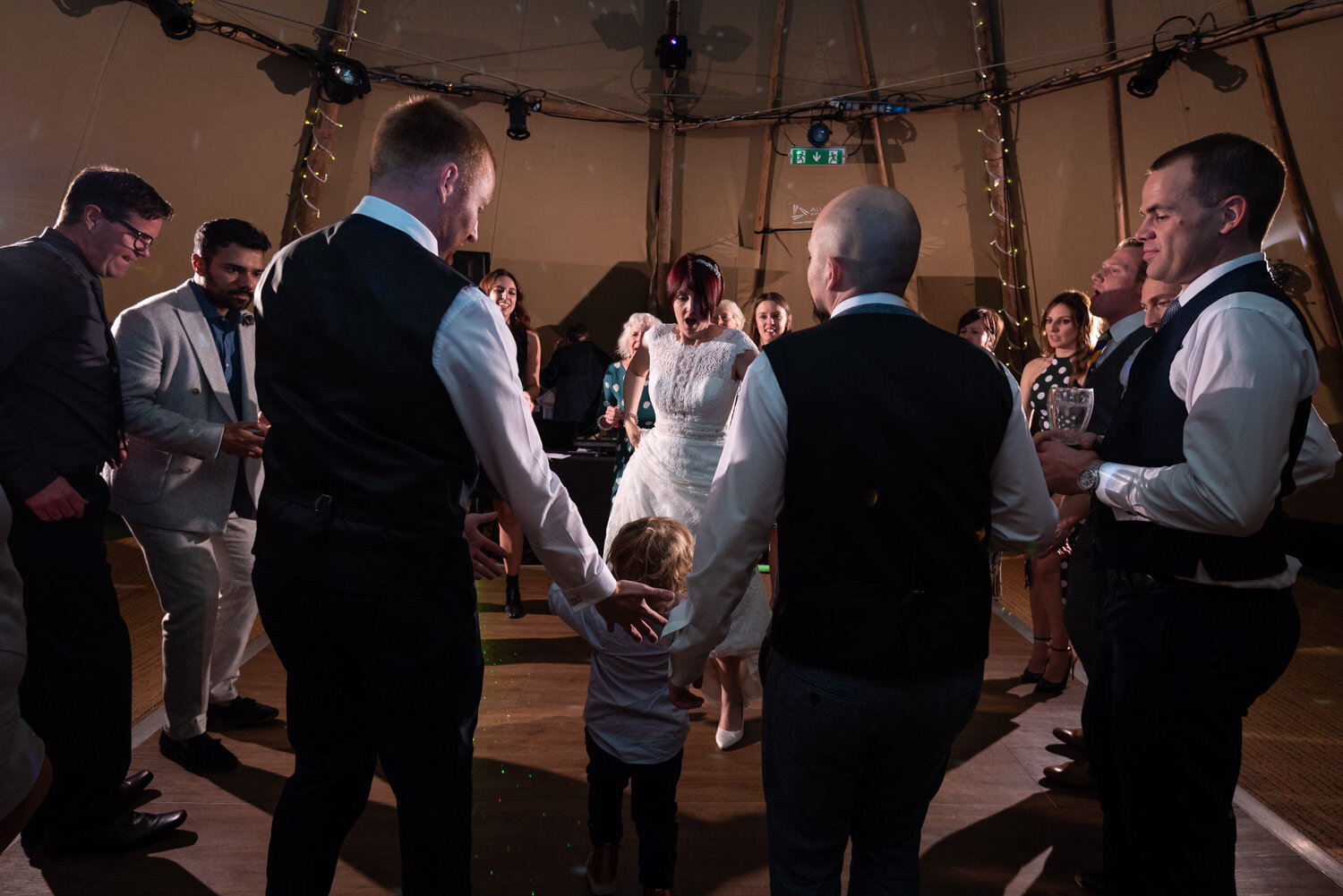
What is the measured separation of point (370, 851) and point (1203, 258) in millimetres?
2276

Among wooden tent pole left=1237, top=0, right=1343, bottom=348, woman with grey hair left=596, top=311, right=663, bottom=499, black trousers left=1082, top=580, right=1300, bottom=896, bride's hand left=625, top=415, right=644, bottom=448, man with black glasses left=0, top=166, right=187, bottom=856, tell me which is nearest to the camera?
black trousers left=1082, top=580, right=1300, bottom=896

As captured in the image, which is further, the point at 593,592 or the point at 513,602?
the point at 513,602

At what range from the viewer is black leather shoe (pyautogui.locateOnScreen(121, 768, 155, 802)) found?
222 cm

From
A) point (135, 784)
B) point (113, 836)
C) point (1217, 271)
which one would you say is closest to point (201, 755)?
point (135, 784)

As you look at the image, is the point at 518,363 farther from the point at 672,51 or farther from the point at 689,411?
the point at 672,51

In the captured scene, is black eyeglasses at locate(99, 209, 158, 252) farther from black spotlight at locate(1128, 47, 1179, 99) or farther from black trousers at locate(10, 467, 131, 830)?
black spotlight at locate(1128, 47, 1179, 99)

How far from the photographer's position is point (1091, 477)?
1.51 meters

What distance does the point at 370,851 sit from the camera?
208 cm

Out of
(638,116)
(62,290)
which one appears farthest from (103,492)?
Answer: (638,116)

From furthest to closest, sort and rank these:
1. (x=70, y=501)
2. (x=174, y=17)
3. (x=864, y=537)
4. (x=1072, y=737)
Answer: (x=174, y=17), (x=1072, y=737), (x=70, y=501), (x=864, y=537)

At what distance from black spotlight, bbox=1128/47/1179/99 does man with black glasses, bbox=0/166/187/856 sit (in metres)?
6.55

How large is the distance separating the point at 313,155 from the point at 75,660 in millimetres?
6095

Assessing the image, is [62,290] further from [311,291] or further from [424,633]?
[424,633]

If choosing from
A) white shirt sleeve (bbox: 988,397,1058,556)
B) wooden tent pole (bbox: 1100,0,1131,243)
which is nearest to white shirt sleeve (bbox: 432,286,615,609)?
white shirt sleeve (bbox: 988,397,1058,556)
